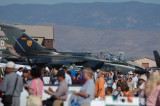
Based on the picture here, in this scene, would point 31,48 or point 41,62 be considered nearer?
point 41,62

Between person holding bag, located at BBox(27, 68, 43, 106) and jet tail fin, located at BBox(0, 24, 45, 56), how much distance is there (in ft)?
76.6

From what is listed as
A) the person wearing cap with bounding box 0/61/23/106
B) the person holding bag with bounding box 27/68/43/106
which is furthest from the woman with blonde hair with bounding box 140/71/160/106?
the person wearing cap with bounding box 0/61/23/106

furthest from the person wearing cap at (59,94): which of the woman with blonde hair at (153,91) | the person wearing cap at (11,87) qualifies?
the woman with blonde hair at (153,91)

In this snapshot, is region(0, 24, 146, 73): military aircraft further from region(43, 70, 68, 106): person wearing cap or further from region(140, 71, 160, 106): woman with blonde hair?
region(140, 71, 160, 106): woman with blonde hair

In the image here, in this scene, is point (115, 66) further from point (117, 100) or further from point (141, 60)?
point (141, 60)

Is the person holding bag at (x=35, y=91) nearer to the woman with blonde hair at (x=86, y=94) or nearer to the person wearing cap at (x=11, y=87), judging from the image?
the person wearing cap at (x=11, y=87)

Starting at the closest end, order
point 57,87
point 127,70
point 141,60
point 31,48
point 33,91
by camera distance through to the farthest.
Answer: point 33,91 < point 57,87 < point 127,70 < point 31,48 < point 141,60

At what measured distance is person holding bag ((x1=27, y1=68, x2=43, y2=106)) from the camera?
845 centimetres

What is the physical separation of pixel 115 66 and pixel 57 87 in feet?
64.1

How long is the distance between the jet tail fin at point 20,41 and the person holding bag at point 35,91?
23345 millimetres

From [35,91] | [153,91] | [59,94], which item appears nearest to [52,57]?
[35,91]

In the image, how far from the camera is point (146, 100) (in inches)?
322

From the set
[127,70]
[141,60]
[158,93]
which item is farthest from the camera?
[141,60]

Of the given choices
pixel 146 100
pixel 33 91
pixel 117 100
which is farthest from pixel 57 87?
pixel 146 100
